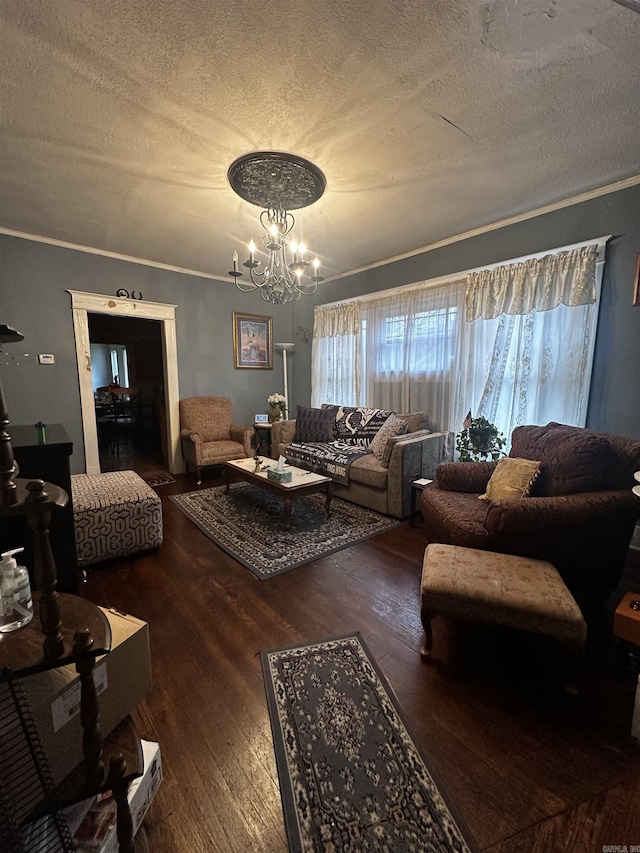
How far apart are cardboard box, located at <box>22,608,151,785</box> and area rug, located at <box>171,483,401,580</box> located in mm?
1103

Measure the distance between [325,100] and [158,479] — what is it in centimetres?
406

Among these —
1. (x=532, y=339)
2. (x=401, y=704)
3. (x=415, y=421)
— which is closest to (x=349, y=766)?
(x=401, y=704)

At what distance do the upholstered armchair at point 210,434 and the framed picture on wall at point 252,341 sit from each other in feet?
2.31

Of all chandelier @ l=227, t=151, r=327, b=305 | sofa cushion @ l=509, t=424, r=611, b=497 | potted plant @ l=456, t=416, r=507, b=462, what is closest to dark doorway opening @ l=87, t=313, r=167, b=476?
chandelier @ l=227, t=151, r=327, b=305

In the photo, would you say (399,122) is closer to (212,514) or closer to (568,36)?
(568,36)

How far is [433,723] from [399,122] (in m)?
2.81

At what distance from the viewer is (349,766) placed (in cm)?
112

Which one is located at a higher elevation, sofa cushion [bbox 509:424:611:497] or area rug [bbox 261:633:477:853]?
sofa cushion [bbox 509:424:611:497]

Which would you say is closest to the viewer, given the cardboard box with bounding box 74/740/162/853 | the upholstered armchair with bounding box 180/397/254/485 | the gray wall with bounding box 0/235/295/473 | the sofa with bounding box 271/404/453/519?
the cardboard box with bounding box 74/740/162/853

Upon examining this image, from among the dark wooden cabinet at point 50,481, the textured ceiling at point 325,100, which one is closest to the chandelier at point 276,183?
the textured ceiling at point 325,100

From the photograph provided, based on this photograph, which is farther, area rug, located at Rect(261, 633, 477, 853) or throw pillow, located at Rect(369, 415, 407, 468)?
throw pillow, located at Rect(369, 415, 407, 468)

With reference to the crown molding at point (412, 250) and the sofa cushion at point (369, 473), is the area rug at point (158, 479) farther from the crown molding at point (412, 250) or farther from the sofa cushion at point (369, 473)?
the crown molding at point (412, 250)

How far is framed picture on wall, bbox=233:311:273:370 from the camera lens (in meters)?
4.98

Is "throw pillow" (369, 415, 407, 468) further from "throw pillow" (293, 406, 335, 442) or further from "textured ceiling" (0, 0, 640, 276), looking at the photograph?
"textured ceiling" (0, 0, 640, 276)
